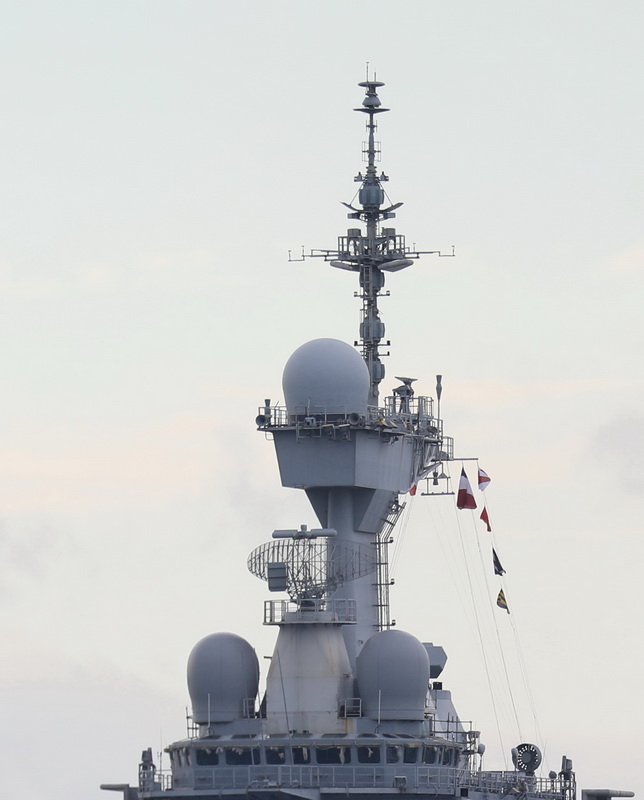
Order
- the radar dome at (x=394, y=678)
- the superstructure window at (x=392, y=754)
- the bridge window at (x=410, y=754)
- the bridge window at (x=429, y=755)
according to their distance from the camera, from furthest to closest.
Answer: the radar dome at (x=394, y=678)
the bridge window at (x=429, y=755)
the bridge window at (x=410, y=754)
the superstructure window at (x=392, y=754)

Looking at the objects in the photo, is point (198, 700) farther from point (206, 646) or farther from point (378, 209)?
point (378, 209)

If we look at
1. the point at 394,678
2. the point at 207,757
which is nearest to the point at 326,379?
the point at 394,678

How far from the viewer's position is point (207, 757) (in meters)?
108

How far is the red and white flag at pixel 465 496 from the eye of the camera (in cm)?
11700

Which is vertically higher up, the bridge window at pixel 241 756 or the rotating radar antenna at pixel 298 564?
the rotating radar antenna at pixel 298 564

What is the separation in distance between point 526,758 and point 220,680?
14289mm

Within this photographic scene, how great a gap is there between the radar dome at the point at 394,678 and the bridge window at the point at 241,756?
430cm

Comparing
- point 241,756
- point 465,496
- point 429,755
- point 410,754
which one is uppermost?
point 465,496

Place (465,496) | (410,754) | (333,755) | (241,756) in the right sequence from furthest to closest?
(465,496) < (241,756) < (410,754) < (333,755)

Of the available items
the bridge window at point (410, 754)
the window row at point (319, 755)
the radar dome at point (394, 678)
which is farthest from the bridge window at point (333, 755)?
the bridge window at point (410, 754)

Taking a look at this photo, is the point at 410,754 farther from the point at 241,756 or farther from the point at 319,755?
Result: the point at 241,756

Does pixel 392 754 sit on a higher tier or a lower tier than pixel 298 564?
lower

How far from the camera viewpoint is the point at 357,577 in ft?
363

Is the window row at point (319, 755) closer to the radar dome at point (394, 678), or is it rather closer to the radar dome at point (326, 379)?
the radar dome at point (394, 678)
